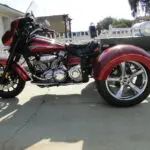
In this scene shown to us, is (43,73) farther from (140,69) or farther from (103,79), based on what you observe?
(140,69)

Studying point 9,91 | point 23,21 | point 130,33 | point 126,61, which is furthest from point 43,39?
point 130,33

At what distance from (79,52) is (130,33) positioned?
8.29 metres

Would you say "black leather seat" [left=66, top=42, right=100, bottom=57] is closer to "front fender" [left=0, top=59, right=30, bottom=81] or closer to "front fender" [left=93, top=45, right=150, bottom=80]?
"front fender" [left=93, top=45, right=150, bottom=80]

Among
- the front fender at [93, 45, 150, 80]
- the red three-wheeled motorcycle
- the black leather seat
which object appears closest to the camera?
the front fender at [93, 45, 150, 80]

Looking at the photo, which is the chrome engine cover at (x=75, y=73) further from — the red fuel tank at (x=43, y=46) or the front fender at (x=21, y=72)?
the front fender at (x=21, y=72)

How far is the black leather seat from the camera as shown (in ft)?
16.8

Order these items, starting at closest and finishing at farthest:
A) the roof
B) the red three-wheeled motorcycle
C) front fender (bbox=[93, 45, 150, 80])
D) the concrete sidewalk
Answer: the concrete sidewalk, front fender (bbox=[93, 45, 150, 80]), the red three-wheeled motorcycle, the roof

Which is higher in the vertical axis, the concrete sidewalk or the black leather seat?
the black leather seat

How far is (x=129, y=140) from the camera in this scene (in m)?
3.39

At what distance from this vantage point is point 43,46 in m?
5.28

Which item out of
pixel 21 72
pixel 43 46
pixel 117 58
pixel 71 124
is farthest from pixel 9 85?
pixel 117 58

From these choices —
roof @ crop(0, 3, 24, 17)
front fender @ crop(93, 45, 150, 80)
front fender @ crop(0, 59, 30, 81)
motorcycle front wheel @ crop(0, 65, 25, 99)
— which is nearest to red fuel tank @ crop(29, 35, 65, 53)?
front fender @ crop(0, 59, 30, 81)

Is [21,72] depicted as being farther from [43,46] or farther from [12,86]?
[43,46]

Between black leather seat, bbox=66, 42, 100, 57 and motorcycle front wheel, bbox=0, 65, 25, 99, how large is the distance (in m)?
1.03
